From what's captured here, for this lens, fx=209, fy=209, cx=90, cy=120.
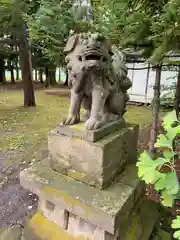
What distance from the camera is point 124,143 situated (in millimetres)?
1362

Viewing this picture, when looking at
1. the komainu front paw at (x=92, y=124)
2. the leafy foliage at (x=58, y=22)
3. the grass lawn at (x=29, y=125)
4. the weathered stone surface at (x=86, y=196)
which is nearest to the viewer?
the weathered stone surface at (x=86, y=196)

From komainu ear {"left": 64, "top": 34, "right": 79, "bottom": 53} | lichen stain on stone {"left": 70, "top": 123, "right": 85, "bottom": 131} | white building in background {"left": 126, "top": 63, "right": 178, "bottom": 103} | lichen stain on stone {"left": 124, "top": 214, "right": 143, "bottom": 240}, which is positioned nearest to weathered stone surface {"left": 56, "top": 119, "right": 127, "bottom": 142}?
lichen stain on stone {"left": 70, "top": 123, "right": 85, "bottom": 131}

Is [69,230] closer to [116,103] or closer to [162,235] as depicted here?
[162,235]

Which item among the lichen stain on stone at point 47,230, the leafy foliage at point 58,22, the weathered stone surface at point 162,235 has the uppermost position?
the leafy foliage at point 58,22

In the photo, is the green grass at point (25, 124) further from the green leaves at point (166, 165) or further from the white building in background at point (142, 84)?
the green leaves at point (166, 165)

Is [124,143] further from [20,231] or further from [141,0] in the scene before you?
[141,0]

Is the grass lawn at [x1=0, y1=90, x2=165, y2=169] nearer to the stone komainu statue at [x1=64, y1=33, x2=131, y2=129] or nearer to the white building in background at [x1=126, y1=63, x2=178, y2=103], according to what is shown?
the white building in background at [x1=126, y1=63, x2=178, y2=103]

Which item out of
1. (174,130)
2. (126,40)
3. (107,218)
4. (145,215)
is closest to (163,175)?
(174,130)

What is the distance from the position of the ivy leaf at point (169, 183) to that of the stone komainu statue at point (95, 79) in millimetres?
539

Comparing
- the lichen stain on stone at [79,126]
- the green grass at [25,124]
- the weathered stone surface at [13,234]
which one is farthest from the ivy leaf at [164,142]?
the green grass at [25,124]

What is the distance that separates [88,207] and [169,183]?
20.9 inches

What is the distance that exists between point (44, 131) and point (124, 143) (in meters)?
3.34

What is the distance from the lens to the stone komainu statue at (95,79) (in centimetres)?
110

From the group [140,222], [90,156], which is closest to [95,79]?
[90,156]
